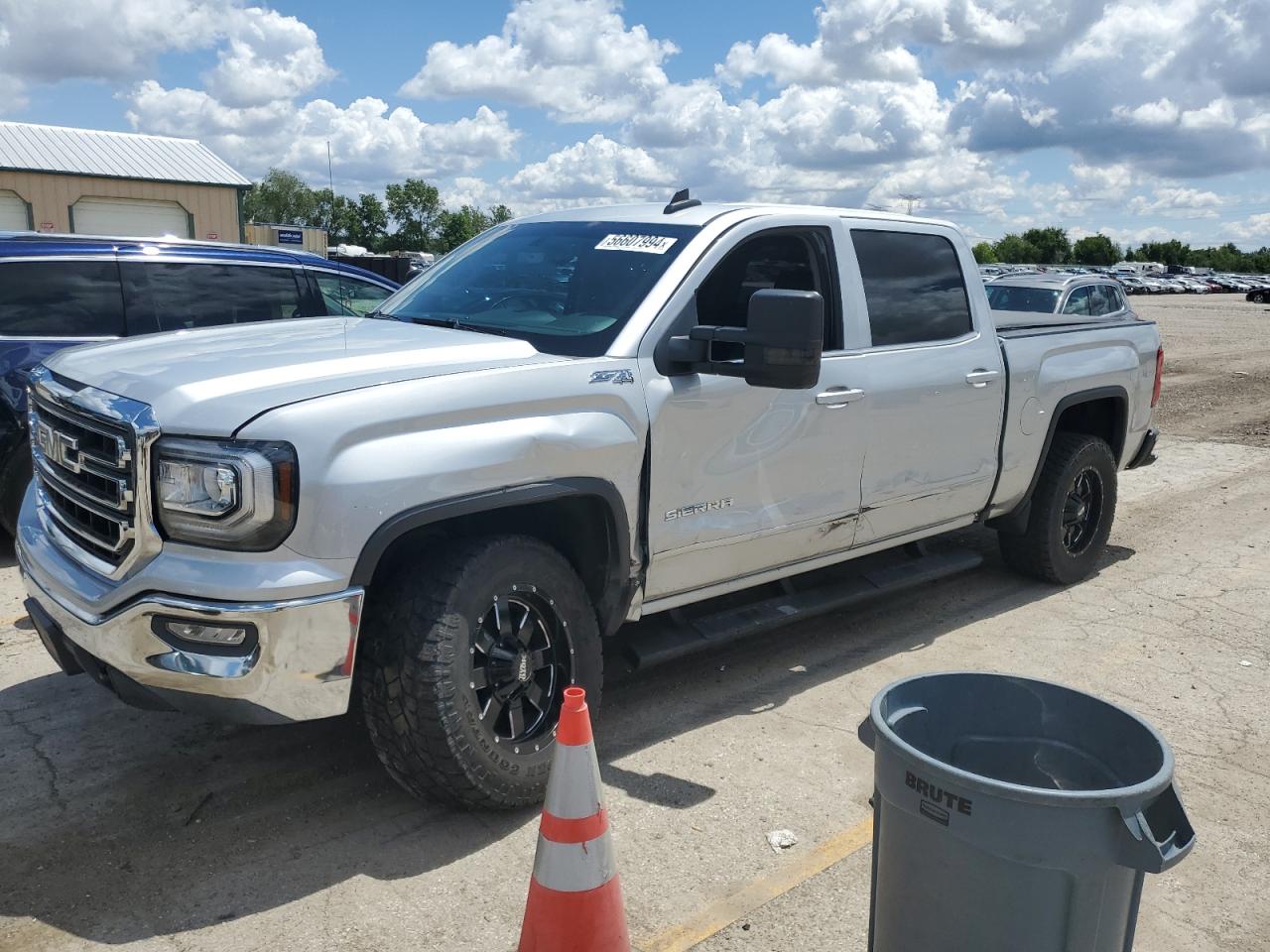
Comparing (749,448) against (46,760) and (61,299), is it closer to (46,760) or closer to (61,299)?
(46,760)

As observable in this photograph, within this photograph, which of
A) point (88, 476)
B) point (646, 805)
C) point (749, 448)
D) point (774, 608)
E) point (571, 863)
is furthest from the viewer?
point (774, 608)

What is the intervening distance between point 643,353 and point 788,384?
556 millimetres

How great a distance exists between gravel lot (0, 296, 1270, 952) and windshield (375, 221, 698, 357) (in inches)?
62.8

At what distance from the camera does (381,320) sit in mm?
4523

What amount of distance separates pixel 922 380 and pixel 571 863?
9.80 ft

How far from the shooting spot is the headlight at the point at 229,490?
2.96 meters

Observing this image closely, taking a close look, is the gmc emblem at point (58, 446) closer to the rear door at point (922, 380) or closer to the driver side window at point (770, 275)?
the driver side window at point (770, 275)

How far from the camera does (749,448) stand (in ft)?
13.8

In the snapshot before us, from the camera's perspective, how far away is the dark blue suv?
21.1ft

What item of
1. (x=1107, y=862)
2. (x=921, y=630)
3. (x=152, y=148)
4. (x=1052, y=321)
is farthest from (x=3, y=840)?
(x=152, y=148)

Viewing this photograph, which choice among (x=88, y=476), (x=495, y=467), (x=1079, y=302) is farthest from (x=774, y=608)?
(x=1079, y=302)

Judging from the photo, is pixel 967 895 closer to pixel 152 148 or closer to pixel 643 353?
pixel 643 353

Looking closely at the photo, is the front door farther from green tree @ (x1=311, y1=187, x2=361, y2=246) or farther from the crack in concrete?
green tree @ (x1=311, y1=187, x2=361, y2=246)

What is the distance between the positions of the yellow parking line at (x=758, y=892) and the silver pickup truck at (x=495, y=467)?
0.73m
